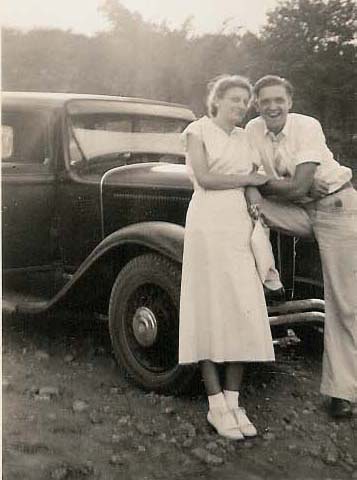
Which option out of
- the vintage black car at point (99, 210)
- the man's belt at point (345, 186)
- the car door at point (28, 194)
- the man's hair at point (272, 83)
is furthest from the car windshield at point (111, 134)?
the man's belt at point (345, 186)

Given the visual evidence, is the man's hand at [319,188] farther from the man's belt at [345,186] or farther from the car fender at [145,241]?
the car fender at [145,241]

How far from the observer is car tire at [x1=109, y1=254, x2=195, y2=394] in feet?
8.70

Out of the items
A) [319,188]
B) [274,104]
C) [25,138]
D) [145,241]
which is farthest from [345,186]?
[25,138]

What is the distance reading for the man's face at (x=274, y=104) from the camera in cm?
244

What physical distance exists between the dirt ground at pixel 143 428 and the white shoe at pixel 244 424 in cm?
4

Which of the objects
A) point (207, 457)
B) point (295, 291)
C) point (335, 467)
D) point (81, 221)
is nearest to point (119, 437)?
point (207, 457)

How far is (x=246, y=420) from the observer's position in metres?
2.41

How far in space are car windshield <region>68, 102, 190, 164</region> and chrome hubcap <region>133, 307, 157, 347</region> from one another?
819 mm

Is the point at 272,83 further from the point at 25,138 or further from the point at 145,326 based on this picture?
the point at 25,138

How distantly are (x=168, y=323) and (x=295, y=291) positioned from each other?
54 centimetres

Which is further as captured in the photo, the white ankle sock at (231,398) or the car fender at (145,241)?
the car fender at (145,241)

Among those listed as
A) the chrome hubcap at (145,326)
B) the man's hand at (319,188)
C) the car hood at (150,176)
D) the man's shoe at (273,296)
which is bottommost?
the chrome hubcap at (145,326)

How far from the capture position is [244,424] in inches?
94.3

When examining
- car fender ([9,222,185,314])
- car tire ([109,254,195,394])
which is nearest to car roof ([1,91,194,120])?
car fender ([9,222,185,314])
